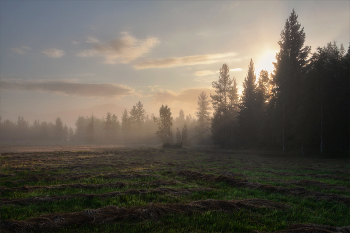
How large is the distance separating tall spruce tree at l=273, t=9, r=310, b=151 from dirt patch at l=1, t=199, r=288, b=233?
33284mm

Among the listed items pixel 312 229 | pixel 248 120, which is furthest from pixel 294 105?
pixel 312 229

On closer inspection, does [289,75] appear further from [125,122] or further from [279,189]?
[125,122]

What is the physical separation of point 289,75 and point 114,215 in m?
40.6

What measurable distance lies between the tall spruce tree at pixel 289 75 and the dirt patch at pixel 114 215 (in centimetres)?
3328

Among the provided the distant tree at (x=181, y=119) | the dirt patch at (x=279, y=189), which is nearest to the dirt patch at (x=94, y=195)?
the dirt patch at (x=279, y=189)

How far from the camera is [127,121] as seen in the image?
10531cm

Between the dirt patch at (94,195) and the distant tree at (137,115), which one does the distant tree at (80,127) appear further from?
the dirt patch at (94,195)

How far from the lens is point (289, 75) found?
121ft

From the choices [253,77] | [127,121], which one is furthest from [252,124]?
[127,121]

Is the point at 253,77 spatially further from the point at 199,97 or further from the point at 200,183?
the point at 200,183

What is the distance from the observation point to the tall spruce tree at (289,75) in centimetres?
3572

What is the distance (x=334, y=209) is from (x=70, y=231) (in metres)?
8.69

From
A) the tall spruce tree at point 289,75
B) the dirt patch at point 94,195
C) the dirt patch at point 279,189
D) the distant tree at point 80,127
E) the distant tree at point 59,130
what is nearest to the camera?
the dirt patch at point 94,195

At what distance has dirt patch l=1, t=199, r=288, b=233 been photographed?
195 inches
